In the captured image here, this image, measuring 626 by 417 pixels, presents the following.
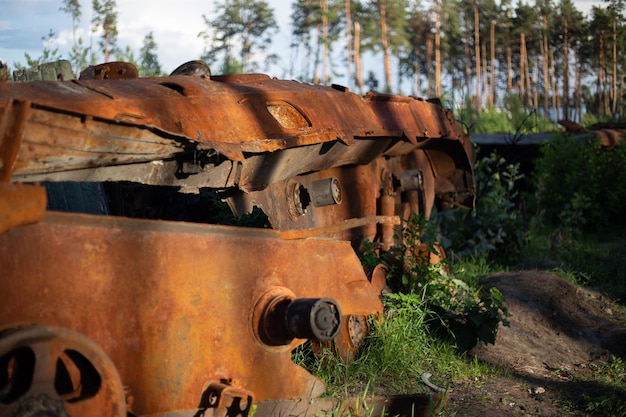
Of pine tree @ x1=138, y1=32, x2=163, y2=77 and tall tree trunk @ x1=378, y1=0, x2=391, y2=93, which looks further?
tall tree trunk @ x1=378, y1=0, x2=391, y2=93

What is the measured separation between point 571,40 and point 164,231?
46192 millimetres

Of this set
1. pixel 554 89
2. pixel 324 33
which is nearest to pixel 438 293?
pixel 324 33

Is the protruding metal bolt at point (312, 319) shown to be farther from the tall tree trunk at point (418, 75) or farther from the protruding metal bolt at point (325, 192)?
the tall tree trunk at point (418, 75)

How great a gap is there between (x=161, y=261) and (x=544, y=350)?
13.7 ft

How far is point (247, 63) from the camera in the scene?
33906 millimetres

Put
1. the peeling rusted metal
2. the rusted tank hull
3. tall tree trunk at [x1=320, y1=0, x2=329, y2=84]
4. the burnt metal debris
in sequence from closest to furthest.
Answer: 1. the peeling rusted metal
2. the burnt metal debris
3. the rusted tank hull
4. tall tree trunk at [x1=320, y1=0, x2=329, y2=84]

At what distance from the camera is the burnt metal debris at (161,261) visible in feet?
7.80

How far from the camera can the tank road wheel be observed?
2248 millimetres

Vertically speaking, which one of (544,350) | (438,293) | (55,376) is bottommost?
(544,350)

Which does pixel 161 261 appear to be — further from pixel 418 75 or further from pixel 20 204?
pixel 418 75

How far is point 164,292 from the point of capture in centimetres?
276

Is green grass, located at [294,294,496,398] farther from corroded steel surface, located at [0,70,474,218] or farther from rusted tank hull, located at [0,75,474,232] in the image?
corroded steel surface, located at [0,70,474,218]

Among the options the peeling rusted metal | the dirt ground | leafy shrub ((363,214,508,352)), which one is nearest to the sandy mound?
the dirt ground

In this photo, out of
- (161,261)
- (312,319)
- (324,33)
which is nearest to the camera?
(161,261)
